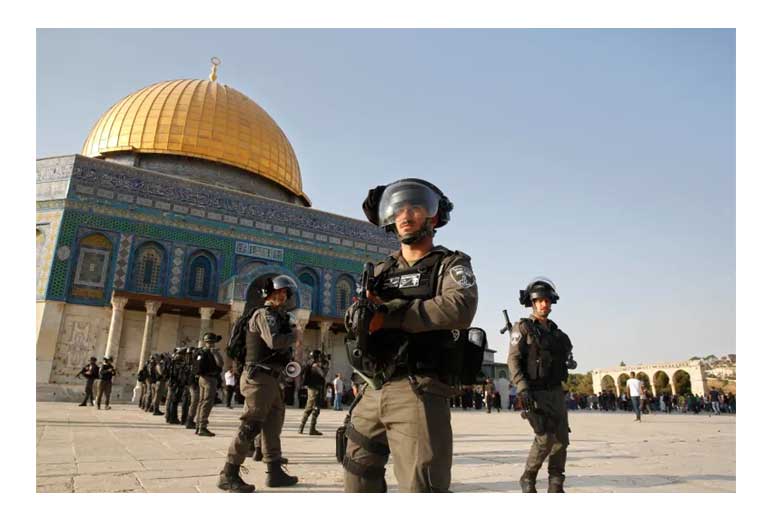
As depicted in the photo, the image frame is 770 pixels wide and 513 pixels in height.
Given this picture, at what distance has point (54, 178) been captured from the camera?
18125 mm

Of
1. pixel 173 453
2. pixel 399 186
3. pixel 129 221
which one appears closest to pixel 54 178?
pixel 129 221

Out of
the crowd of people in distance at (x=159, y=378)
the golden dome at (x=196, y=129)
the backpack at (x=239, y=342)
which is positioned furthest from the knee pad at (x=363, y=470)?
the golden dome at (x=196, y=129)

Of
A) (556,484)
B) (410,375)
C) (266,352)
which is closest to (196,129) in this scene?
(266,352)

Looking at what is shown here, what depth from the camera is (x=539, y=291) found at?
13.9 feet

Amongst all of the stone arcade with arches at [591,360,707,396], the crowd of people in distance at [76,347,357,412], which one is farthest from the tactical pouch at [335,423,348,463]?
the stone arcade with arches at [591,360,707,396]

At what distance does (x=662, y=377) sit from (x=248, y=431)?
2084 inches

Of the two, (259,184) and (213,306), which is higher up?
(259,184)

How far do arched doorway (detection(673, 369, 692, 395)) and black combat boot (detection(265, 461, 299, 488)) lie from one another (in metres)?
49.4

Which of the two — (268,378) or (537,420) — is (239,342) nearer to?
(268,378)

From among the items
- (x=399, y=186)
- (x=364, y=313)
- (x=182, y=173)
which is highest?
(x=182, y=173)

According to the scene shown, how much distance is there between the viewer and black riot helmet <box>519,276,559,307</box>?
420cm

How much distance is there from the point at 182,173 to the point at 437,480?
2284cm

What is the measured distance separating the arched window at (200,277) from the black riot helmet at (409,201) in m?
18.0

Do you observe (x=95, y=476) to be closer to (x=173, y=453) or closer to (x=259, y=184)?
(x=173, y=453)
